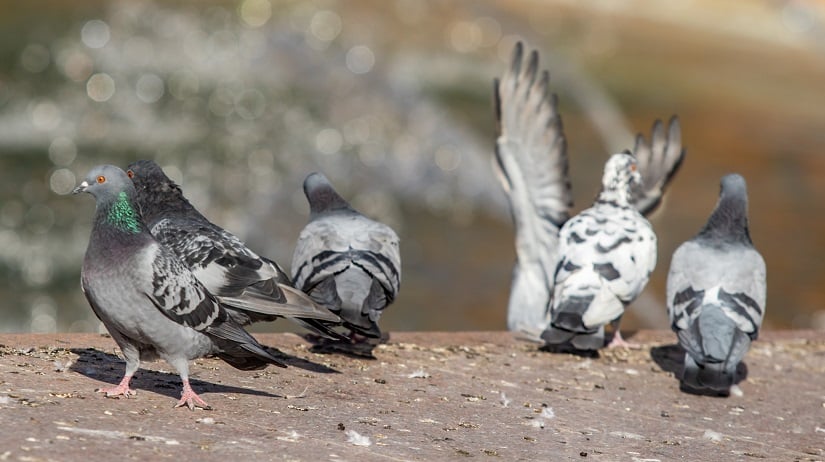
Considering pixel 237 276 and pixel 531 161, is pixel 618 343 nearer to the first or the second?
pixel 531 161

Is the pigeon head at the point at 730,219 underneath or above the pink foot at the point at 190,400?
above

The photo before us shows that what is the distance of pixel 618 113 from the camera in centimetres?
2398

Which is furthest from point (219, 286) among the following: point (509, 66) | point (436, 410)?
point (509, 66)

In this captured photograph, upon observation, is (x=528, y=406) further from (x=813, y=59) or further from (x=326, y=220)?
(x=813, y=59)

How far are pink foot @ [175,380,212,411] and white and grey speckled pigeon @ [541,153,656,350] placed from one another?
264cm

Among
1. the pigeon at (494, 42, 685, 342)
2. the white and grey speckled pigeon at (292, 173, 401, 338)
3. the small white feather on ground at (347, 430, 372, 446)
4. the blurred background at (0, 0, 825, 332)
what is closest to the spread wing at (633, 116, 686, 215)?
the pigeon at (494, 42, 685, 342)

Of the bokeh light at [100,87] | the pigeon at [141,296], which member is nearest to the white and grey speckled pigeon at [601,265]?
the pigeon at [141,296]

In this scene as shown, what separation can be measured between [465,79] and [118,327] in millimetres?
22313

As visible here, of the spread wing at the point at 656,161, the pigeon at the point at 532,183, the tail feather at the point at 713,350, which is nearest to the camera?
the tail feather at the point at 713,350

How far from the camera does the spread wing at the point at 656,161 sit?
927 centimetres

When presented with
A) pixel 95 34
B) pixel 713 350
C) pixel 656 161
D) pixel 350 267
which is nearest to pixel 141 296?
pixel 350 267

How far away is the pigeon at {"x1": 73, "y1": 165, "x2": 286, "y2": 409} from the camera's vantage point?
5.02 meters

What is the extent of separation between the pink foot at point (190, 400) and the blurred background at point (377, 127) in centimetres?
901

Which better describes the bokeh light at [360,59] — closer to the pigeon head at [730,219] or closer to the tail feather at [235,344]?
the pigeon head at [730,219]
